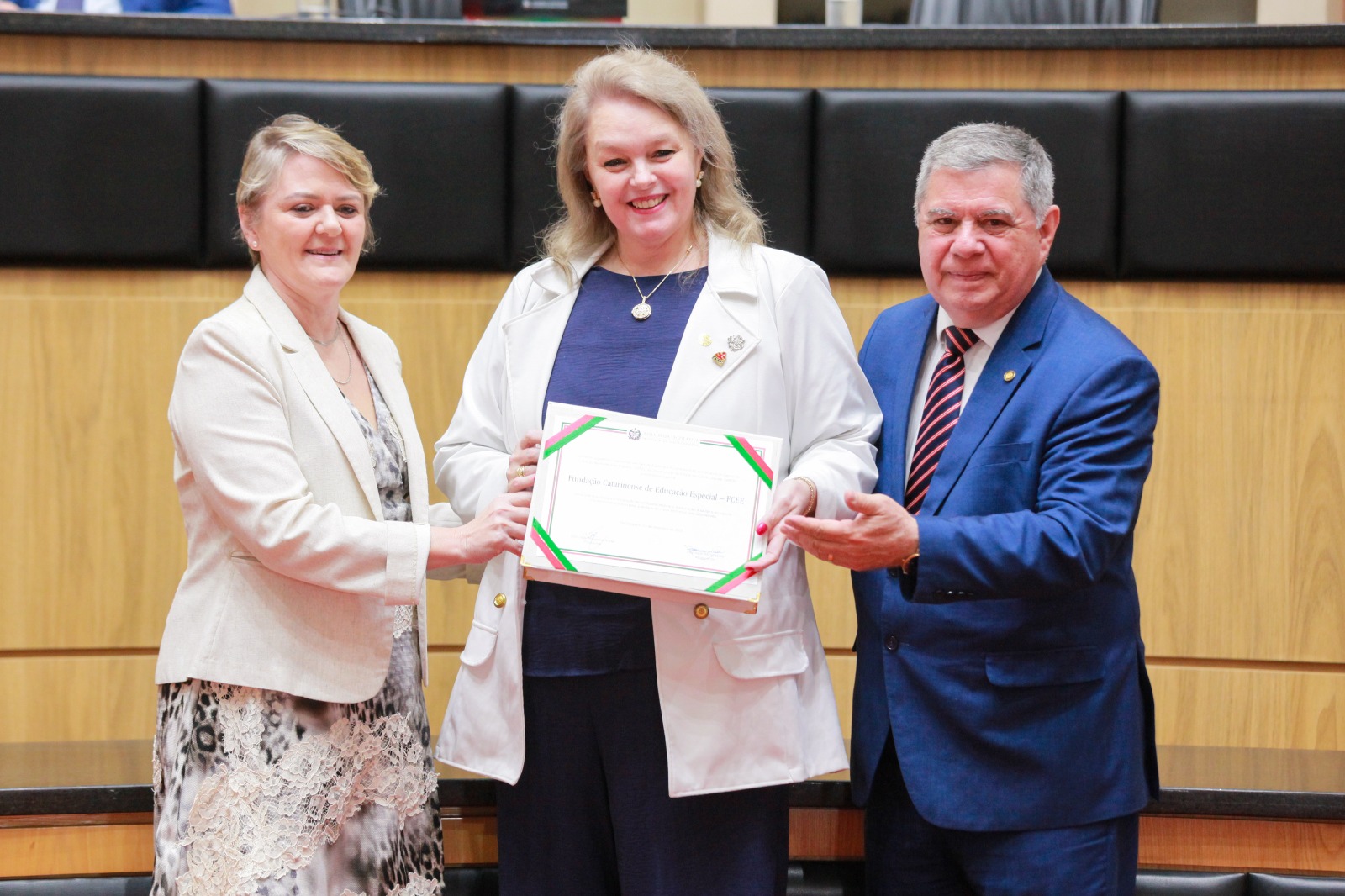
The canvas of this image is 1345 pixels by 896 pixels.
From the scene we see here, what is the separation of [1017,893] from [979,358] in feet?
2.50

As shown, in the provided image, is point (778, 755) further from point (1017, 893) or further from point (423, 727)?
point (423, 727)

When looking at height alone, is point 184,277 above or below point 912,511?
above

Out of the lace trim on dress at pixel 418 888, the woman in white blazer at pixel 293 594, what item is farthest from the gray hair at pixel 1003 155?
the lace trim on dress at pixel 418 888

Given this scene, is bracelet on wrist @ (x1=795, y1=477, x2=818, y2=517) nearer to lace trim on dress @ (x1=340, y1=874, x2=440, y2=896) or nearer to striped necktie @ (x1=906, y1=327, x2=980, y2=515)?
striped necktie @ (x1=906, y1=327, x2=980, y2=515)

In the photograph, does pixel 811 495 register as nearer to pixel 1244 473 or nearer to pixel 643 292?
pixel 643 292

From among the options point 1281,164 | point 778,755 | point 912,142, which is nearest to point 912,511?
point 778,755

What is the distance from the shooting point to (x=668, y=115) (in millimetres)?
1758

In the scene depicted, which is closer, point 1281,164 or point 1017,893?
point 1017,893

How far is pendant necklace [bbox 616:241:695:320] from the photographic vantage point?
1765mm

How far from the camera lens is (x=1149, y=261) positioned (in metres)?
2.73

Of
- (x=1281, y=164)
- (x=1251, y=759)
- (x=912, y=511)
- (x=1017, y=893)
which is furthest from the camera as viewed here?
(x=1281, y=164)

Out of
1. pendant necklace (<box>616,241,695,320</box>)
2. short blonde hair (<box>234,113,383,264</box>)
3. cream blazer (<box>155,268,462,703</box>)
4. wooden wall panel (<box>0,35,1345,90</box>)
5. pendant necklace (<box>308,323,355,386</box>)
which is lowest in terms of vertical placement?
cream blazer (<box>155,268,462,703</box>)

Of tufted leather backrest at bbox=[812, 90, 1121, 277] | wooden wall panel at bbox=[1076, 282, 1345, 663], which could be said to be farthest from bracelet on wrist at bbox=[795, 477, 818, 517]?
wooden wall panel at bbox=[1076, 282, 1345, 663]

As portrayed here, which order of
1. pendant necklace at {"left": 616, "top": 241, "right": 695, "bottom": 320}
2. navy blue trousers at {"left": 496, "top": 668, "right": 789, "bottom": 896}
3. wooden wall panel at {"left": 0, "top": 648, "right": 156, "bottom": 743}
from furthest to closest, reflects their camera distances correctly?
wooden wall panel at {"left": 0, "top": 648, "right": 156, "bottom": 743}, pendant necklace at {"left": 616, "top": 241, "right": 695, "bottom": 320}, navy blue trousers at {"left": 496, "top": 668, "right": 789, "bottom": 896}
